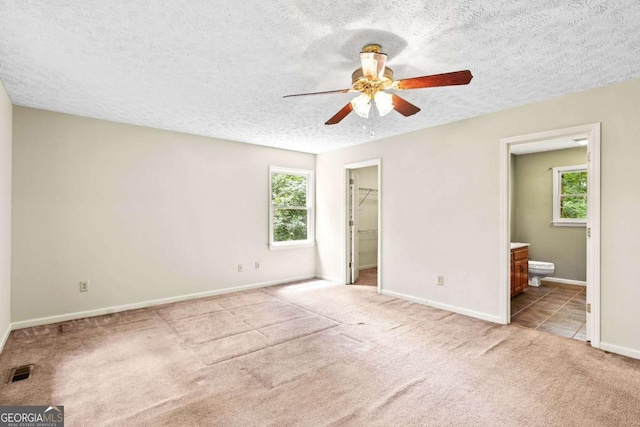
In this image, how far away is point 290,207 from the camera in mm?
5766

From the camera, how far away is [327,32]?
6.50 feet

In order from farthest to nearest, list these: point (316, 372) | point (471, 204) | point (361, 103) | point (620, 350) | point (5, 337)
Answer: point (471, 204) < point (5, 337) < point (620, 350) < point (316, 372) < point (361, 103)

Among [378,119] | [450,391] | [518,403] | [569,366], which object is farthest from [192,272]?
[569,366]

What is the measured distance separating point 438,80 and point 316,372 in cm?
230

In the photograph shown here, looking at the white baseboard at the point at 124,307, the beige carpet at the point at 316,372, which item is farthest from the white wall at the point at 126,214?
the beige carpet at the point at 316,372

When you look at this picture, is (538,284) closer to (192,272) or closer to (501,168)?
(501,168)

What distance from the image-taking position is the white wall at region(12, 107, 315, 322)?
11.4ft

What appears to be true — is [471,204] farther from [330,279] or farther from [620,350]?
[330,279]

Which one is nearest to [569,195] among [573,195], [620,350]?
[573,195]

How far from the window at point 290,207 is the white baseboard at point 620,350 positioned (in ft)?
14.0

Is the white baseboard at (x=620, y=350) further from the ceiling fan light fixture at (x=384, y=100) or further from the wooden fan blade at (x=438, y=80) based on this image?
the ceiling fan light fixture at (x=384, y=100)

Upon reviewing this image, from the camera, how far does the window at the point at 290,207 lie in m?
5.59

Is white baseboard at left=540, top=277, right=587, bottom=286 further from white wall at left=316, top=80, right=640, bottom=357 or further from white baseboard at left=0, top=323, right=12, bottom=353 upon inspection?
white baseboard at left=0, top=323, right=12, bottom=353

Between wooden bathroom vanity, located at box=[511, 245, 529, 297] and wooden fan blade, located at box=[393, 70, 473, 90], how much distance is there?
11.1 ft
